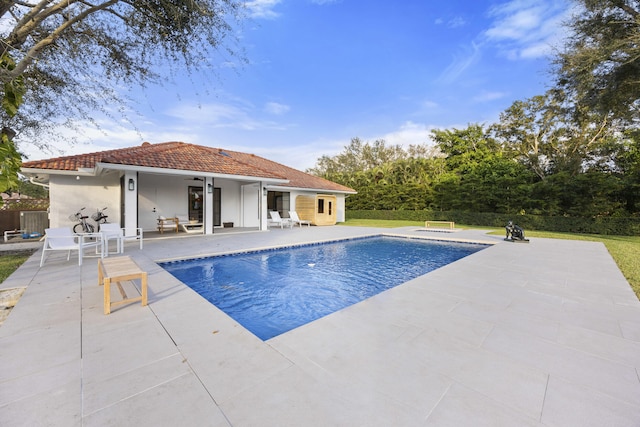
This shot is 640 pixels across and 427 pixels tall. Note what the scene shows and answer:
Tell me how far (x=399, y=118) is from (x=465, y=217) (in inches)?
370

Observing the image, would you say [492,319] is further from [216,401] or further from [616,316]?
[216,401]

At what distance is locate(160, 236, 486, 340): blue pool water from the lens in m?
4.34

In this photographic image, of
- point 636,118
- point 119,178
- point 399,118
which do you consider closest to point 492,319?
point 636,118

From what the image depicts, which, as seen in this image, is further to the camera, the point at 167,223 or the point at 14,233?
the point at 167,223

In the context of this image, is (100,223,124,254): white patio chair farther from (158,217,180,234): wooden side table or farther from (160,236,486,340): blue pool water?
(158,217,180,234): wooden side table

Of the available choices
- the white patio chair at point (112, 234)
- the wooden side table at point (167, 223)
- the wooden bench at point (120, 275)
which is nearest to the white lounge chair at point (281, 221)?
the wooden side table at point (167, 223)

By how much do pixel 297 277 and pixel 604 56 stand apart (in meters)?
11.0

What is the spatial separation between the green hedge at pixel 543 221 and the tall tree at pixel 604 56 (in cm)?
654

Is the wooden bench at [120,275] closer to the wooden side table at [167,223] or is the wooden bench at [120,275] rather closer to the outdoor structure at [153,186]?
the outdoor structure at [153,186]

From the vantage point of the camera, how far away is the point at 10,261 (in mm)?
6891

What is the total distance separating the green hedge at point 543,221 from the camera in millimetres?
14023

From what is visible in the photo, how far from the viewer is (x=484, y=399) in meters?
2.04

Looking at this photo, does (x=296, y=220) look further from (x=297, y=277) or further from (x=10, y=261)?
(x=10, y=261)

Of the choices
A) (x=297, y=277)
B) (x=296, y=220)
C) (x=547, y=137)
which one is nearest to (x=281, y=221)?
(x=296, y=220)
